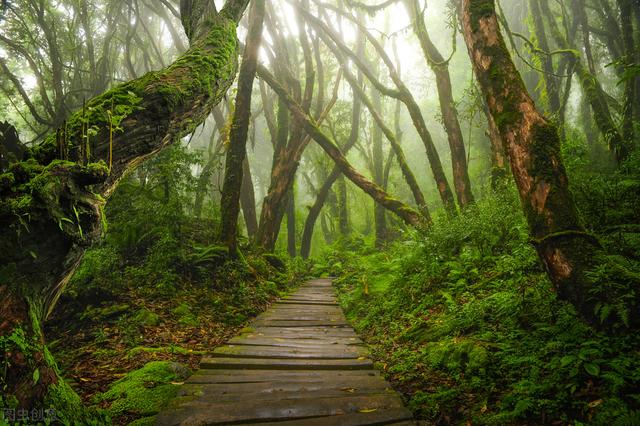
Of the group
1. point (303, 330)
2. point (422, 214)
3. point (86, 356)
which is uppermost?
point (422, 214)

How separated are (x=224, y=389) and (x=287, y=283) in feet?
22.4

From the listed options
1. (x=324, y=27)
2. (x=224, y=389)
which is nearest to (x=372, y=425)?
(x=224, y=389)

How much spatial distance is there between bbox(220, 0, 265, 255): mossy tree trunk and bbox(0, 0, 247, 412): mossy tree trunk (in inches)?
169

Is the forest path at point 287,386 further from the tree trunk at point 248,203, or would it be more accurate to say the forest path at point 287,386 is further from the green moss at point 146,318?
the tree trunk at point 248,203

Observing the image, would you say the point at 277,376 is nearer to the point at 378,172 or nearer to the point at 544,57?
the point at 544,57

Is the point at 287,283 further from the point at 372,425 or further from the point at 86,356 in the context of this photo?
the point at 372,425

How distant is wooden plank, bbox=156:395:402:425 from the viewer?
257 centimetres

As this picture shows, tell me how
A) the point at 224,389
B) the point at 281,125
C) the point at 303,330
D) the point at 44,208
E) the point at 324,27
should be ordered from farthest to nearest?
the point at 281,125 → the point at 324,27 → the point at 303,330 → the point at 224,389 → the point at 44,208

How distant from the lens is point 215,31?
492cm

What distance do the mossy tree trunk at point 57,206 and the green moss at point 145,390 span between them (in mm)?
718

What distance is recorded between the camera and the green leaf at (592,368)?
232 cm

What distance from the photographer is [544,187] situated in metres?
3.23

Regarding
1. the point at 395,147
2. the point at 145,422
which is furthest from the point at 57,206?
the point at 395,147

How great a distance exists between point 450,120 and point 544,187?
7120 mm
